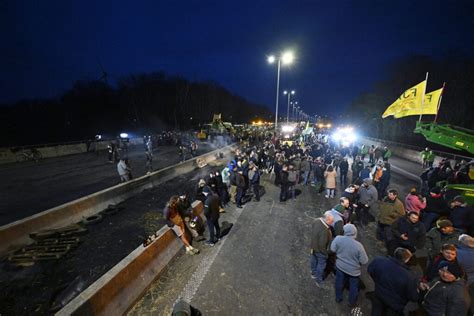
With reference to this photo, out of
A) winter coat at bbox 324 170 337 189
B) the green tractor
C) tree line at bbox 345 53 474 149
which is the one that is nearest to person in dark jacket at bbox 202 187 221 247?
winter coat at bbox 324 170 337 189

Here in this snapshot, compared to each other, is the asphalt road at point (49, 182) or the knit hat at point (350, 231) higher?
the knit hat at point (350, 231)

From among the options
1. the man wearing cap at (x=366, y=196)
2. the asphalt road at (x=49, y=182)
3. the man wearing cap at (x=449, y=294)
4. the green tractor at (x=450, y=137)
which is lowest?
the asphalt road at (x=49, y=182)

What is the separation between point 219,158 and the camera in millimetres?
22312

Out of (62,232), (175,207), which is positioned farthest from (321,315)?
(62,232)

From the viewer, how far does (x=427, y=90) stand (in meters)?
35.1

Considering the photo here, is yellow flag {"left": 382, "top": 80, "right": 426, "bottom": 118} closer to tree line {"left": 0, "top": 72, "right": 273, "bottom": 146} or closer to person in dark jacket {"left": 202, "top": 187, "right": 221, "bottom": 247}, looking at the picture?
person in dark jacket {"left": 202, "top": 187, "right": 221, "bottom": 247}

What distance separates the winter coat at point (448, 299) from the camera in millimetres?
3137

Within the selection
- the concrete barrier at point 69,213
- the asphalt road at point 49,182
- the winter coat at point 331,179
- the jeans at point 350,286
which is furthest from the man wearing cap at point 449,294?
the asphalt road at point 49,182

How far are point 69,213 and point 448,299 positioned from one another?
10.4 m

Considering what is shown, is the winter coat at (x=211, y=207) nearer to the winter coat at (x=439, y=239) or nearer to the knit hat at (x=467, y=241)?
the winter coat at (x=439, y=239)

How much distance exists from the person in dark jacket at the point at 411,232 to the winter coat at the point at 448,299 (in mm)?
1905

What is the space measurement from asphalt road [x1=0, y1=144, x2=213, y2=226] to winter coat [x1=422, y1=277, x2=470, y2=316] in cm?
1244

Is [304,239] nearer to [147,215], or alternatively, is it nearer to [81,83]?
[147,215]

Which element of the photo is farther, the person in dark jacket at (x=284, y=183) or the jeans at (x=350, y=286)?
the person in dark jacket at (x=284, y=183)
